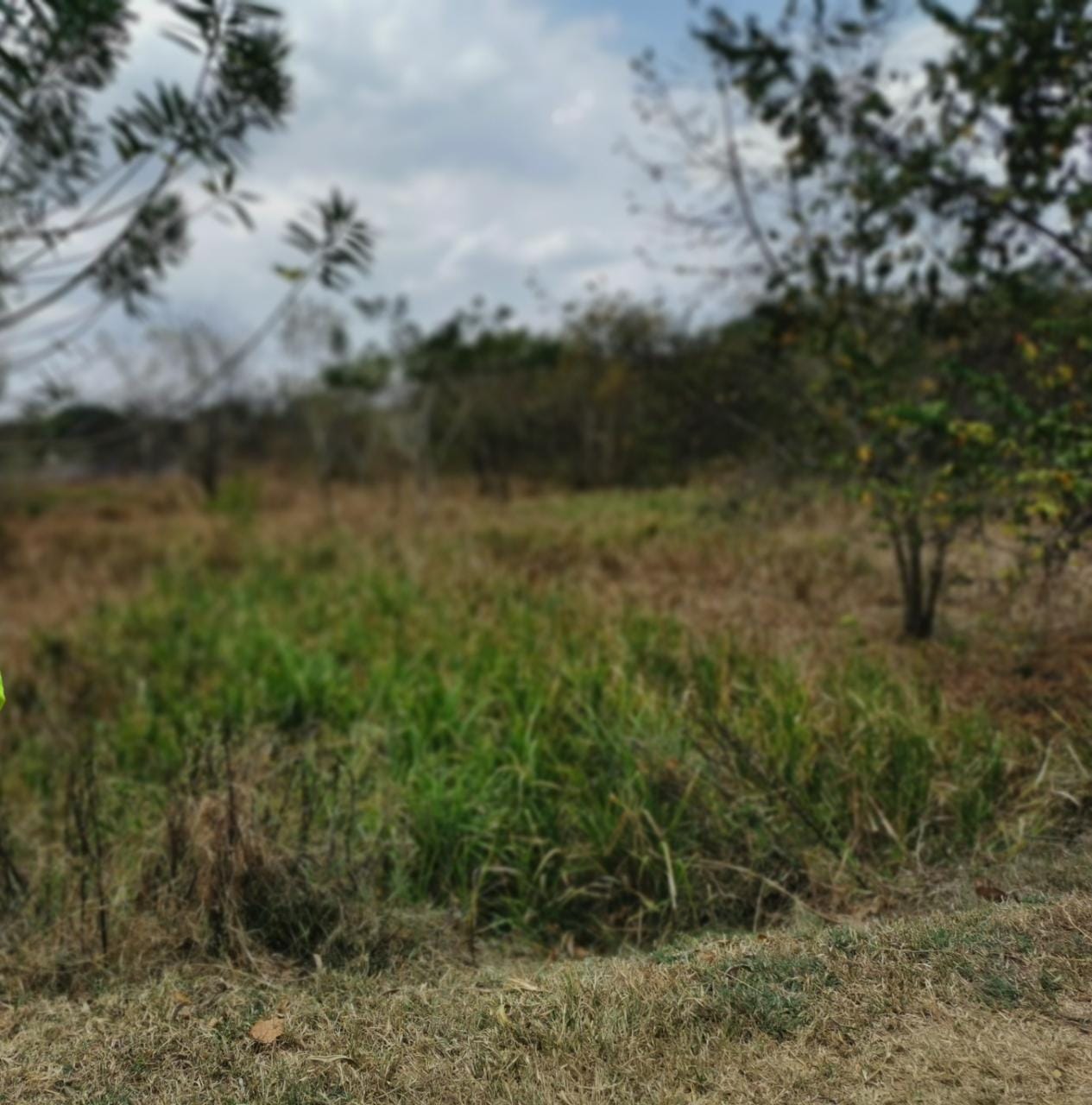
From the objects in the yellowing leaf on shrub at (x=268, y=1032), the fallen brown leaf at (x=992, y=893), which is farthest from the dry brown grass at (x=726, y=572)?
the yellowing leaf on shrub at (x=268, y=1032)

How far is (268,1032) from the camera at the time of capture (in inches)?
110

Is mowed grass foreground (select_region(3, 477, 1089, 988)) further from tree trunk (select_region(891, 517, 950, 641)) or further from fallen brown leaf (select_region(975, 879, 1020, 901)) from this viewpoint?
tree trunk (select_region(891, 517, 950, 641))

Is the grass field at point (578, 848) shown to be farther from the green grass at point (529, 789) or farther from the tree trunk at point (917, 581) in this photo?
the tree trunk at point (917, 581)

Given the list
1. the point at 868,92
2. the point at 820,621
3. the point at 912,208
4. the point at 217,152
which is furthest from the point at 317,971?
the point at 868,92

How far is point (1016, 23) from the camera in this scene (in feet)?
19.7

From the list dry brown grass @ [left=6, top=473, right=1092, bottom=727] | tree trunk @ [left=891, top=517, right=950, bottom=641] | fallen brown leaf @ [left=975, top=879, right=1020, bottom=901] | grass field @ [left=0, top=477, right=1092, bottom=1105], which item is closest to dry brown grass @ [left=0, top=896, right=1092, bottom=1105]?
grass field @ [left=0, top=477, right=1092, bottom=1105]

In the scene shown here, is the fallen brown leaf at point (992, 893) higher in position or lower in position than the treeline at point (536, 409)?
lower

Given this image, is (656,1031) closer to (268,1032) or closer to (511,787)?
(268,1032)

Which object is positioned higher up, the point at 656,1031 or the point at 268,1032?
the point at 656,1031

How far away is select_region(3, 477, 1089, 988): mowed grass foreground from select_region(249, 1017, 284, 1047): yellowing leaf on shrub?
52 cm

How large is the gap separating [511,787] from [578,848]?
1.90 feet

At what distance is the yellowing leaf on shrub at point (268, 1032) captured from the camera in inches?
108

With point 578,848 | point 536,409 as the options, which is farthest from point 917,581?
point 536,409

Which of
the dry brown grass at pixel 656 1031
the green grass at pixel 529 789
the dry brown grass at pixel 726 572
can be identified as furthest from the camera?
the dry brown grass at pixel 726 572
